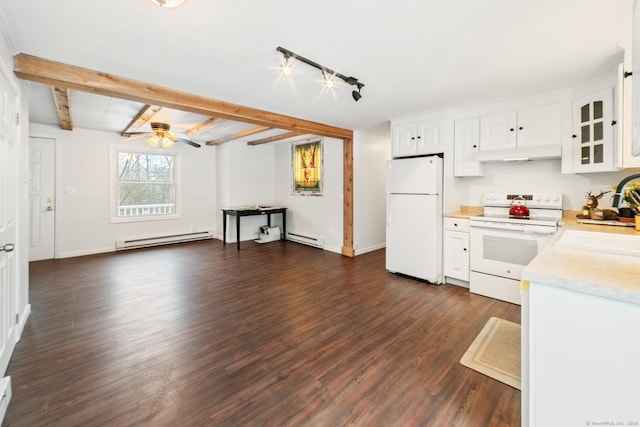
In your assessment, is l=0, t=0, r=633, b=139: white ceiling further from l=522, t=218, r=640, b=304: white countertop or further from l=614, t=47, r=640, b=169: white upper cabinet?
l=522, t=218, r=640, b=304: white countertop

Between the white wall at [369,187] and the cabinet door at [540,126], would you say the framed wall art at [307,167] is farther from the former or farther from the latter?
the cabinet door at [540,126]

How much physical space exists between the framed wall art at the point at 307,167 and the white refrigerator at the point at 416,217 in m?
2.14

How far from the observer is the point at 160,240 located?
6004mm

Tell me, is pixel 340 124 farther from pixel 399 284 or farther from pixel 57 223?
pixel 57 223

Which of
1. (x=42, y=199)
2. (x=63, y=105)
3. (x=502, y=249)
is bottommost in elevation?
(x=502, y=249)

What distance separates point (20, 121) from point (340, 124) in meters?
3.62

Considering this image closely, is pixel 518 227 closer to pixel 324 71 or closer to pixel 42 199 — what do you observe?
→ pixel 324 71

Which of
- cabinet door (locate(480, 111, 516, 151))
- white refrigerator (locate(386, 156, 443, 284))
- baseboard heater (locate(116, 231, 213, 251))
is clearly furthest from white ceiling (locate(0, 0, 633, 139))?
baseboard heater (locate(116, 231, 213, 251))

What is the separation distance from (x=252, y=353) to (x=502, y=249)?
2.81 m

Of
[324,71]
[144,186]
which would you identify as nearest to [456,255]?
[324,71]

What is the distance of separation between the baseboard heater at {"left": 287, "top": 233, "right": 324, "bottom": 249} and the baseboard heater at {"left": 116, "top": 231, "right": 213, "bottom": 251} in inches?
80.1

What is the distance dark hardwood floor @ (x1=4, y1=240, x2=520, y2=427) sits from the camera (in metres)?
1.58

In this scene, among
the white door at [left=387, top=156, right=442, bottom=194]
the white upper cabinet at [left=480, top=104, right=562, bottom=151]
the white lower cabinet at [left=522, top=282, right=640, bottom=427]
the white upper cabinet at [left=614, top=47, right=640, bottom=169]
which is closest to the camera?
the white lower cabinet at [left=522, top=282, right=640, bottom=427]

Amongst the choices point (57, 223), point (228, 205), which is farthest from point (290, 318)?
point (57, 223)
